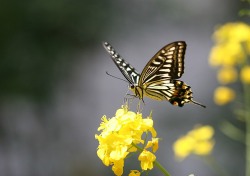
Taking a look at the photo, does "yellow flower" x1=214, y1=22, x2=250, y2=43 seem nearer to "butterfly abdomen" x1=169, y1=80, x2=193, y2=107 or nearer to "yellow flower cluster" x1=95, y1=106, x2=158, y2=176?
"butterfly abdomen" x1=169, y1=80, x2=193, y2=107

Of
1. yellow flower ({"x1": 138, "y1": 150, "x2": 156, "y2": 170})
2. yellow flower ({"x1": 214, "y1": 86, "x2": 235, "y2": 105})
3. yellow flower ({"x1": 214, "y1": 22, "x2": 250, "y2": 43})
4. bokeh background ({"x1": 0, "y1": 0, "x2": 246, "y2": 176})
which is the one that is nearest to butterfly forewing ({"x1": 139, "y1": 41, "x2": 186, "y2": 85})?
yellow flower ({"x1": 138, "y1": 150, "x2": 156, "y2": 170})

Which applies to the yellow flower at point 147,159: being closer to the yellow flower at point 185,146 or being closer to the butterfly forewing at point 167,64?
the butterfly forewing at point 167,64

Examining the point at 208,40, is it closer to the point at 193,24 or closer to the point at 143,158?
the point at 193,24

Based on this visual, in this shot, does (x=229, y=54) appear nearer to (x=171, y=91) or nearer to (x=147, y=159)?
(x=171, y=91)

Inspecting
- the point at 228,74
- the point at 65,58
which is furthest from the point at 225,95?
the point at 65,58

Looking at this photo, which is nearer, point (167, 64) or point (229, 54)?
point (167, 64)

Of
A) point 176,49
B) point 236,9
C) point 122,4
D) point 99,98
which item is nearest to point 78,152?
point 99,98

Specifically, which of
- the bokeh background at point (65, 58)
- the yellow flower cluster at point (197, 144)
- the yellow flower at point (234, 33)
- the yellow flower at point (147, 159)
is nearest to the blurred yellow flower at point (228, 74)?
the yellow flower at point (234, 33)
